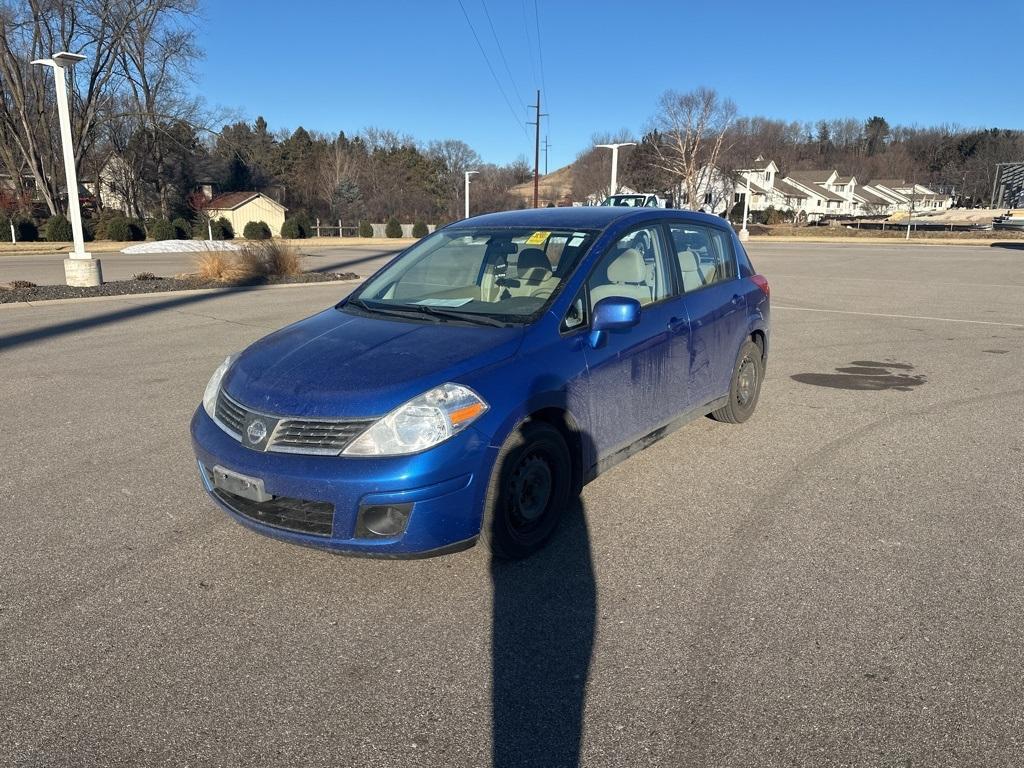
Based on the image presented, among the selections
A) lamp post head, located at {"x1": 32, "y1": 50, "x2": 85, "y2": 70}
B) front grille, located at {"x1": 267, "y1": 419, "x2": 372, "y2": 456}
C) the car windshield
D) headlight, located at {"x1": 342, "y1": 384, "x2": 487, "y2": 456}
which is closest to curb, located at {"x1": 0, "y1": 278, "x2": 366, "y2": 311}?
lamp post head, located at {"x1": 32, "y1": 50, "x2": 85, "y2": 70}

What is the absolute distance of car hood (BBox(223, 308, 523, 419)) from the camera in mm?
3260

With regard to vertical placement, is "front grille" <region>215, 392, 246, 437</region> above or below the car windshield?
below

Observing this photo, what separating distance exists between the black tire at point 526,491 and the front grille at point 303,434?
667mm

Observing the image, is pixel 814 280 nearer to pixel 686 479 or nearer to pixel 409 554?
pixel 686 479

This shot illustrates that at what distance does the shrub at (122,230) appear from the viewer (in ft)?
136

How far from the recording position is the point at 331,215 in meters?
67.7

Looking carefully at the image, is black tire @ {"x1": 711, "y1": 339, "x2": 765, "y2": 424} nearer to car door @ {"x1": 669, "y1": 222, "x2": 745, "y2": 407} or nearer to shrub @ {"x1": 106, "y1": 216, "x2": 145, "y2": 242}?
car door @ {"x1": 669, "y1": 222, "x2": 745, "y2": 407}

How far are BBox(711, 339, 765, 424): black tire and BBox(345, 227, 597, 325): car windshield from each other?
6.57 feet

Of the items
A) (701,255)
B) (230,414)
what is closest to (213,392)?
(230,414)

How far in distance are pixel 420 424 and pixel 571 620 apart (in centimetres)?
108

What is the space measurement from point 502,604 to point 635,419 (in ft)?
5.00

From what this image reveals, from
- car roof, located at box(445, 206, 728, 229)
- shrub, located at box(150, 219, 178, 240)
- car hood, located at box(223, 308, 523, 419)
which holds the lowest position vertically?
car hood, located at box(223, 308, 523, 419)

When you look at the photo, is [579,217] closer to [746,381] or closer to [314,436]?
[746,381]

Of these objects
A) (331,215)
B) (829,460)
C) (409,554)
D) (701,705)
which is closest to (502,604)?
(409,554)
